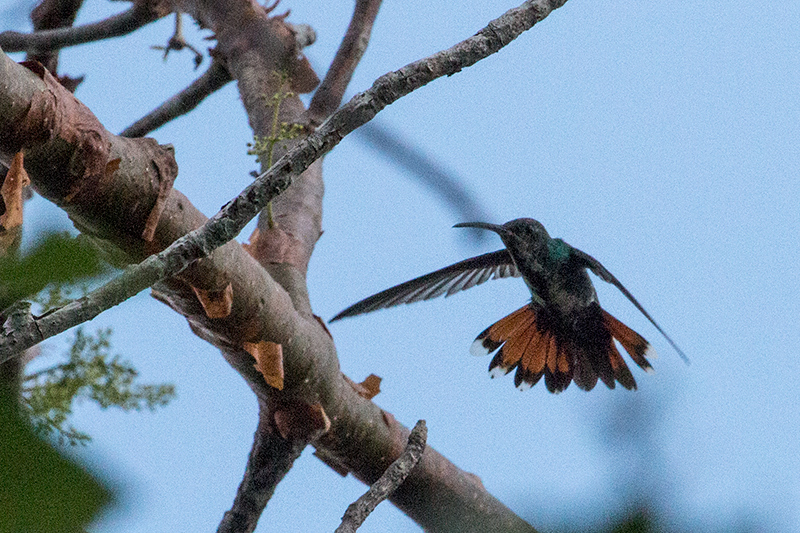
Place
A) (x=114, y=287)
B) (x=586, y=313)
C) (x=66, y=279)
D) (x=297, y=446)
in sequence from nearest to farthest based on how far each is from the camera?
1. (x=66, y=279)
2. (x=114, y=287)
3. (x=297, y=446)
4. (x=586, y=313)

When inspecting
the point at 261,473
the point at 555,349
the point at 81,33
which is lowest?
the point at 261,473

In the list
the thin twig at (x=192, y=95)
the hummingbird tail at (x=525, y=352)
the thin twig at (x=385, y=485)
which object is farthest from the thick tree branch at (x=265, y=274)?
the thin twig at (x=192, y=95)

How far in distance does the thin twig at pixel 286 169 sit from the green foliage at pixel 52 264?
2.23 feet

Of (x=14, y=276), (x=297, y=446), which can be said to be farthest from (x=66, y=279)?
(x=297, y=446)

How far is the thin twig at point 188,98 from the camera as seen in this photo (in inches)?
131

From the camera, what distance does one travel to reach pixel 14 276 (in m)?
0.29

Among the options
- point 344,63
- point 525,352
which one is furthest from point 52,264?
point 525,352

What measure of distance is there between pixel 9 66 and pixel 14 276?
127 cm

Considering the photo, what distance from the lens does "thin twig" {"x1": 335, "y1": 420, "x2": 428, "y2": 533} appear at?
146cm

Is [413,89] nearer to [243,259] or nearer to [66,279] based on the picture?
[243,259]

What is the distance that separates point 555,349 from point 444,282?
1.81ft

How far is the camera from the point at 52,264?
0.27m

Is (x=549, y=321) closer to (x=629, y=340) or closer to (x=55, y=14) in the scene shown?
(x=629, y=340)

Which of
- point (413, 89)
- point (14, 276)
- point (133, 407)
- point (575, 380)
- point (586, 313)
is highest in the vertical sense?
point (586, 313)
